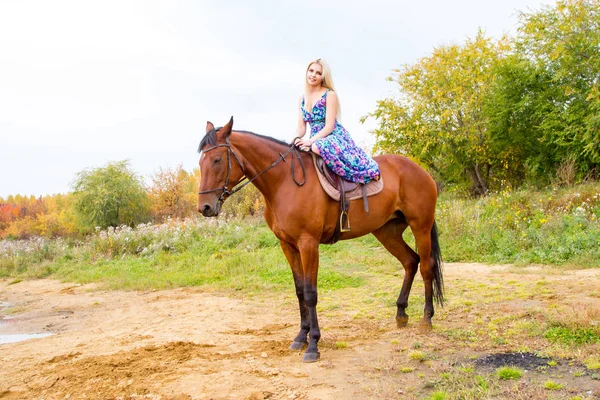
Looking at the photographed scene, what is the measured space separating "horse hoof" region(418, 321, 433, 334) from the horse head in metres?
2.70

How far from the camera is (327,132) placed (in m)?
5.36

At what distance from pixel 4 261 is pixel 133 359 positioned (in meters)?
14.1

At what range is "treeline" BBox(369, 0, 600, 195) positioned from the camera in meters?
16.9

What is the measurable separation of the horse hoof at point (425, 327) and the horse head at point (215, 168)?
2.70 meters

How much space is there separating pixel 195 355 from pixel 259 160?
85.4 inches

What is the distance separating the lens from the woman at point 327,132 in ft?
17.4

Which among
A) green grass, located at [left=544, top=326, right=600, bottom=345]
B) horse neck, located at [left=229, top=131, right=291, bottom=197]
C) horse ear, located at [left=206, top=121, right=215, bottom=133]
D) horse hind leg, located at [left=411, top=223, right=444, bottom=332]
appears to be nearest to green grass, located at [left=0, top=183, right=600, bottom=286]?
horse hind leg, located at [left=411, top=223, right=444, bottom=332]

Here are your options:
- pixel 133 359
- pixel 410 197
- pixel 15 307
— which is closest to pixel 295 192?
pixel 410 197

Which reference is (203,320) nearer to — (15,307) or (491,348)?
(491,348)

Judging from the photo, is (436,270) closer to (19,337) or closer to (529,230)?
(529,230)

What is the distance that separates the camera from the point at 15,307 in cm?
1023

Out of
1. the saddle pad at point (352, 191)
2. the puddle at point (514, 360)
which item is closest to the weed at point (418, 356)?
the puddle at point (514, 360)

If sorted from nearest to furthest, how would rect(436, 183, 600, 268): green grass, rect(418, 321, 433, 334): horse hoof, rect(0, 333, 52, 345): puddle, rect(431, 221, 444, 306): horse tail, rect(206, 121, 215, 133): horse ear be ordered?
rect(206, 121, 215, 133): horse ear → rect(418, 321, 433, 334): horse hoof → rect(431, 221, 444, 306): horse tail → rect(0, 333, 52, 345): puddle → rect(436, 183, 600, 268): green grass

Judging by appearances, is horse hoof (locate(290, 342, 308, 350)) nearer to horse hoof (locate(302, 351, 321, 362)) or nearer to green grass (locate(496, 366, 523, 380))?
horse hoof (locate(302, 351, 321, 362))
